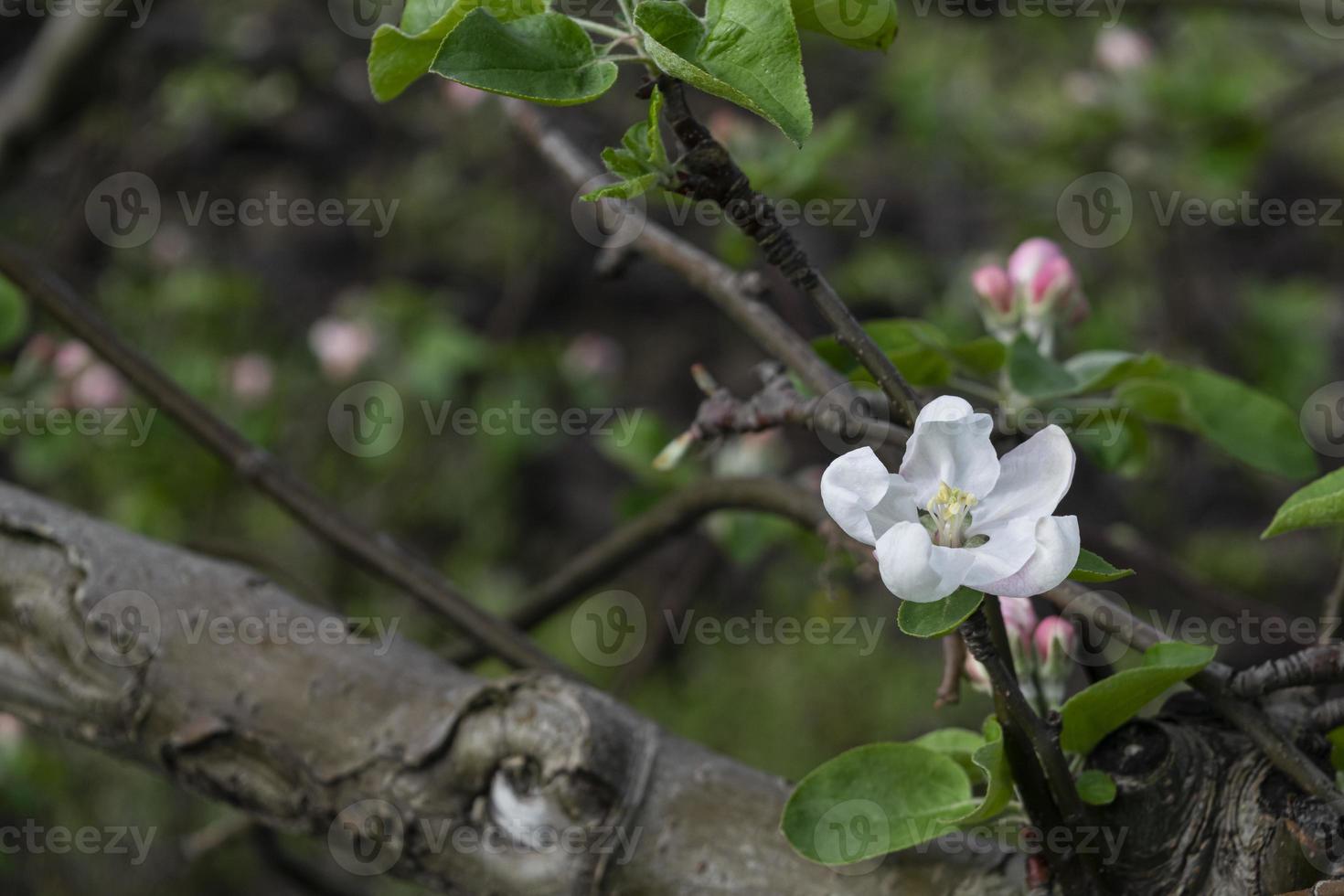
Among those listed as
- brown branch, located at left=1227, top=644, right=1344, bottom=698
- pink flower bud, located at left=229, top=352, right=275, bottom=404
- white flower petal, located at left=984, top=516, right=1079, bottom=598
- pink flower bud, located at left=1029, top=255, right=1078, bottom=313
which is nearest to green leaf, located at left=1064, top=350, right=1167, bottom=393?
pink flower bud, located at left=1029, top=255, right=1078, bottom=313

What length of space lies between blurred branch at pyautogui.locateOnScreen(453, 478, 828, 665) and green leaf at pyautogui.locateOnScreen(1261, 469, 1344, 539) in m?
0.36

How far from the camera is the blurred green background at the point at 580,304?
1867mm

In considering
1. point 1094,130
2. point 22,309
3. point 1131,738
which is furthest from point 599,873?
point 1094,130

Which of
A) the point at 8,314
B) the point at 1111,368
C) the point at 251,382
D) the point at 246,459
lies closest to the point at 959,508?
the point at 1111,368

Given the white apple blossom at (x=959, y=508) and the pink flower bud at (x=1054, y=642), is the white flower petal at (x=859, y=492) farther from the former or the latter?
the pink flower bud at (x=1054, y=642)

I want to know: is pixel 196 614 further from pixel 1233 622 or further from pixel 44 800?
pixel 44 800

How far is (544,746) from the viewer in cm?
72

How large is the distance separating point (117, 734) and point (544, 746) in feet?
1.09

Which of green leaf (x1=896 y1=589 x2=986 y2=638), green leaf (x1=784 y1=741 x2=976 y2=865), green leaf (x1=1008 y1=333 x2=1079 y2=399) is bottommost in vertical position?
green leaf (x1=784 y1=741 x2=976 y2=865)

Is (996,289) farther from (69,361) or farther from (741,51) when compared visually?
(69,361)

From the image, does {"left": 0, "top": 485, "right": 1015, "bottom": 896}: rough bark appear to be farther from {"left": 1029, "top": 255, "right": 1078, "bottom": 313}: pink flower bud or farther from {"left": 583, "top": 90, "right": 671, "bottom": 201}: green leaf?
{"left": 1029, "top": 255, "right": 1078, "bottom": 313}: pink flower bud

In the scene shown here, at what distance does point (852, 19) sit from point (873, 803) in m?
0.39

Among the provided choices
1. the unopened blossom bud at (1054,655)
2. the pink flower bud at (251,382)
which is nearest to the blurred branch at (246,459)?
the unopened blossom bud at (1054,655)

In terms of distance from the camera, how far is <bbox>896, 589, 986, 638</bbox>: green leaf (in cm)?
46
